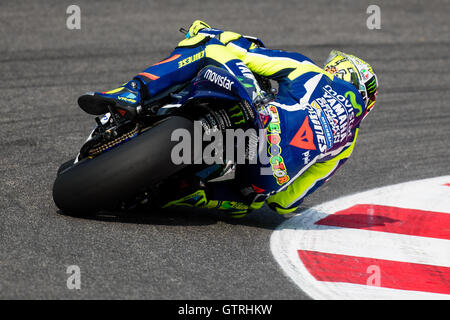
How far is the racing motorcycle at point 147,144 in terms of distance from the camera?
14.5ft

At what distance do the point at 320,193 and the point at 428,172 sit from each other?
1.23 m

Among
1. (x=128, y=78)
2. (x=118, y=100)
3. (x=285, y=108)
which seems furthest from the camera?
(x=128, y=78)

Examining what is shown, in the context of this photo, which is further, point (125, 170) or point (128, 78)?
point (128, 78)

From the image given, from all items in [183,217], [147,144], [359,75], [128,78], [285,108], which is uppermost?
[128,78]

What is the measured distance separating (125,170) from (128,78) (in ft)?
15.0

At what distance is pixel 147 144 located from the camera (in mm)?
4391

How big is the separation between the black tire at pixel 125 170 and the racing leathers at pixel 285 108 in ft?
1.27

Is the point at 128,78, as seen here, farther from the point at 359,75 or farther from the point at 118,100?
the point at 118,100

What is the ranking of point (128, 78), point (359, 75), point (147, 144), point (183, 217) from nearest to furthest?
point (147, 144), point (183, 217), point (359, 75), point (128, 78)

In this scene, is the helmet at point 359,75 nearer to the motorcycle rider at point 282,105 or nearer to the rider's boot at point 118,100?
the motorcycle rider at point 282,105

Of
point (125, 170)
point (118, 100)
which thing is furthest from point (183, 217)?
point (118, 100)

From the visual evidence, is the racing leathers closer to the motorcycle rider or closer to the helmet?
the motorcycle rider

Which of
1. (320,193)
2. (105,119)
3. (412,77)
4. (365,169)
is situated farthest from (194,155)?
(412,77)

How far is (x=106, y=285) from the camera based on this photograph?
386 centimetres
